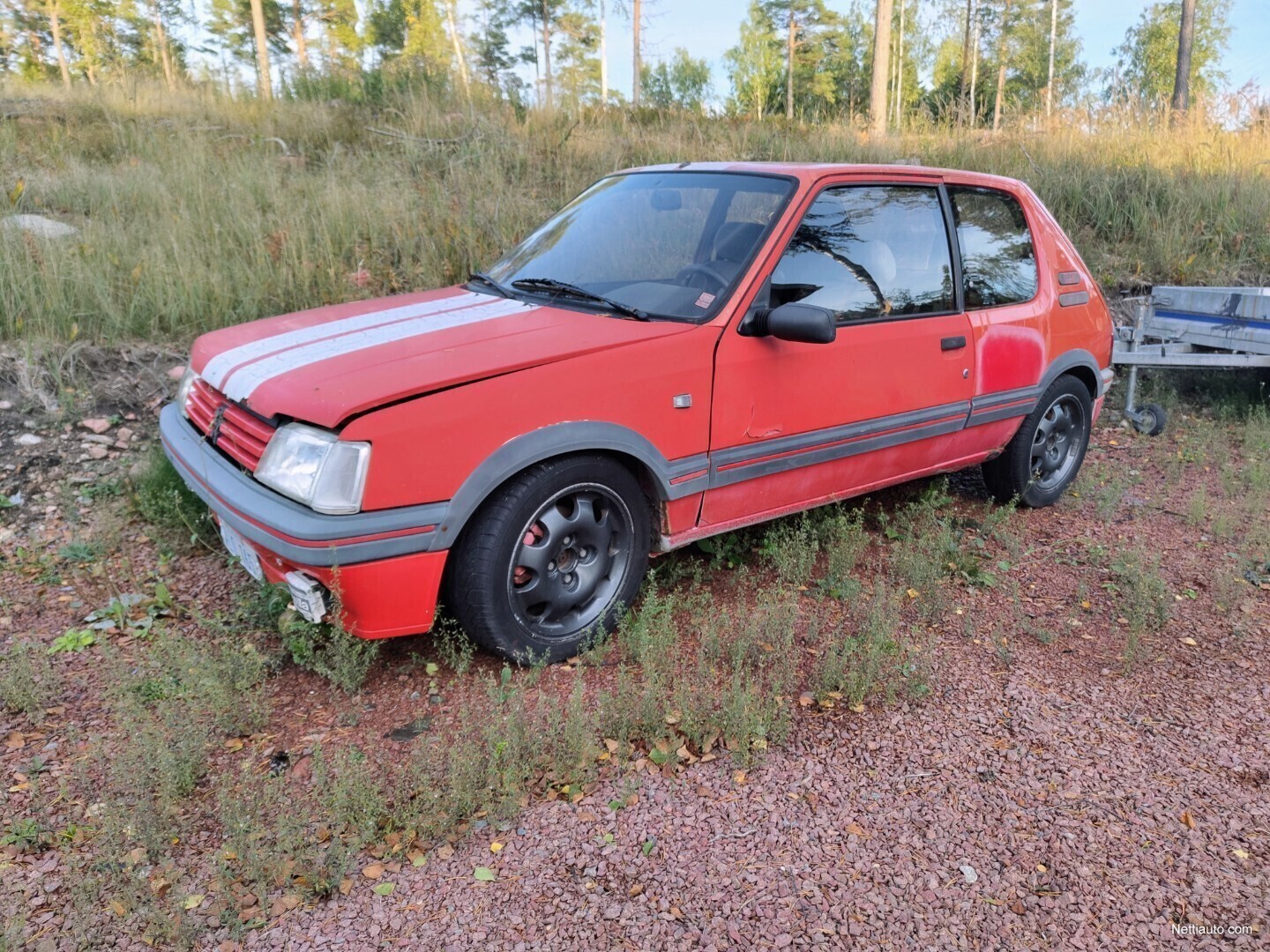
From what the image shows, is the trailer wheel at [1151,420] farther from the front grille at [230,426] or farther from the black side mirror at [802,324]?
the front grille at [230,426]

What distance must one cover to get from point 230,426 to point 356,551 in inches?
33.7

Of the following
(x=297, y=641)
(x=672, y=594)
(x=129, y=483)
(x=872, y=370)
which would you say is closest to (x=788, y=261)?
(x=872, y=370)

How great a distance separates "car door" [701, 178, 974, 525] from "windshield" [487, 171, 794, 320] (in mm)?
187

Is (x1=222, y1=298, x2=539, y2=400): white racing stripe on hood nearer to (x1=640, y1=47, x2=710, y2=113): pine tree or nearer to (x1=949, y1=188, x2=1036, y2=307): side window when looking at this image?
(x1=949, y1=188, x2=1036, y2=307): side window

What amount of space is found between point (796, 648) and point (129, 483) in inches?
139

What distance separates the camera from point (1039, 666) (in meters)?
3.43

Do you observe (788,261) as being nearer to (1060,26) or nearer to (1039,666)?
(1039,666)

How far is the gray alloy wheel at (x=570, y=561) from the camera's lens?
312cm

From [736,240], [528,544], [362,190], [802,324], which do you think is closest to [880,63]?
[362,190]

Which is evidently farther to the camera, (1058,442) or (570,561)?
(1058,442)

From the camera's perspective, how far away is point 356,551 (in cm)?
271

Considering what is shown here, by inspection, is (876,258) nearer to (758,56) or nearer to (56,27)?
(56,27)

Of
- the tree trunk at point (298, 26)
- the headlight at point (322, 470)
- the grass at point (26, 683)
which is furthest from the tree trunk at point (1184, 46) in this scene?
the tree trunk at point (298, 26)

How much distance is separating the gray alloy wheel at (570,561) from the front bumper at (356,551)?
325mm
